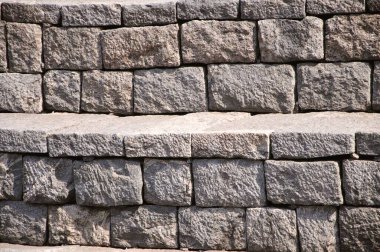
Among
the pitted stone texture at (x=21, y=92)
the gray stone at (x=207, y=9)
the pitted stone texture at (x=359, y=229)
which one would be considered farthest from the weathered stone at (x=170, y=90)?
the pitted stone texture at (x=359, y=229)

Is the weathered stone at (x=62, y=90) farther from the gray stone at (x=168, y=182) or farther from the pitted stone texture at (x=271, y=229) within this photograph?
the pitted stone texture at (x=271, y=229)

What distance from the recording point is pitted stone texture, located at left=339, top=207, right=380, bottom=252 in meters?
6.41

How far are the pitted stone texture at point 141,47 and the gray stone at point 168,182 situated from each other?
4.08 feet

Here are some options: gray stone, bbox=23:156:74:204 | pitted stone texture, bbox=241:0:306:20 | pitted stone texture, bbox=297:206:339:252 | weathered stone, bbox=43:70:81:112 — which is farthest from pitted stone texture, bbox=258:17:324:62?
gray stone, bbox=23:156:74:204

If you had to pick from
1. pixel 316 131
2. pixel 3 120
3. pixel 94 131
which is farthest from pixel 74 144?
pixel 316 131

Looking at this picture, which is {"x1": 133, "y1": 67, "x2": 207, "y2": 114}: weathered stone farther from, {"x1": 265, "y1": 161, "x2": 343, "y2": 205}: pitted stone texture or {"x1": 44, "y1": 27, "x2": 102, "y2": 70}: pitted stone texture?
{"x1": 265, "y1": 161, "x2": 343, "y2": 205}: pitted stone texture

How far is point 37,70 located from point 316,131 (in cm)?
332

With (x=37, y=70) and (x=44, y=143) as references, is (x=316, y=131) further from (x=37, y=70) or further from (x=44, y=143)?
(x=37, y=70)

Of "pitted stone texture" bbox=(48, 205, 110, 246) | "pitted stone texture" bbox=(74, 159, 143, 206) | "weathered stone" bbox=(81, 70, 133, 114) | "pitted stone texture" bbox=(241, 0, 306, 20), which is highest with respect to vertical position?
"pitted stone texture" bbox=(241, 0, 306, 20)

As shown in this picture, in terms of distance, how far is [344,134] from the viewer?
6312 mm

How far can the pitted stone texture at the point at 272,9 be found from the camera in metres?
7.18

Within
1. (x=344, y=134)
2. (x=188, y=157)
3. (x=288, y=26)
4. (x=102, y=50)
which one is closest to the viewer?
(x=344, y=134)

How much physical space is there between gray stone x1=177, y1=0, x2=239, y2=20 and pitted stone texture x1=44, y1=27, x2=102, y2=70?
98cm

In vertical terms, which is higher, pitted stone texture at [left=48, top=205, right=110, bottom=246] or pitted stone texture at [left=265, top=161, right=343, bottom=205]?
pitted stone texture at [left=265, top=161, right=343, bottom=205]
